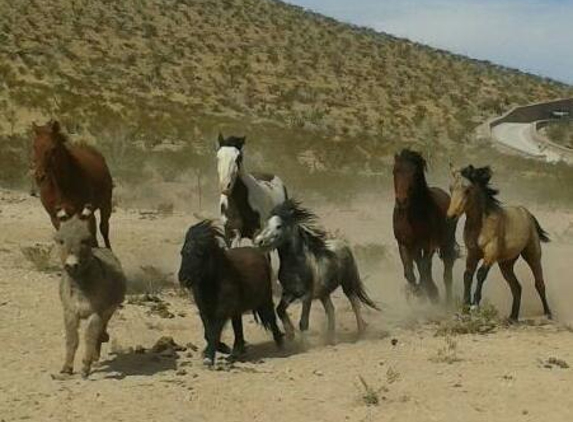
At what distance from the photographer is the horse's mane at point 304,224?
10117 mm

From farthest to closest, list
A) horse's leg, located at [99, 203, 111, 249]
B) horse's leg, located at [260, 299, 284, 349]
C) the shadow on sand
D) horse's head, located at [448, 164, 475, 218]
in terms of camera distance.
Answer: horse's leg, located at [99, 203, 111, 249] < horse's head, located at [448, 164, 475, 218] < horse's leg, located at [260, 299, 284, 349] < the shadow on sand

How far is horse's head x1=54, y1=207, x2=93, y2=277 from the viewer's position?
8.22m

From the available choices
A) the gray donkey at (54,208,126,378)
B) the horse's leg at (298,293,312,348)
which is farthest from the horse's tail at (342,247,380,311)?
the gray donkey at (54,208,126,378)

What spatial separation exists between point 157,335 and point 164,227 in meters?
8.37

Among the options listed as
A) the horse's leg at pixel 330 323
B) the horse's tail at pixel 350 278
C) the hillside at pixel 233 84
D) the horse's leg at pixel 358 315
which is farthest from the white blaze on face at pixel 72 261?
the hillside at pixel 233 84

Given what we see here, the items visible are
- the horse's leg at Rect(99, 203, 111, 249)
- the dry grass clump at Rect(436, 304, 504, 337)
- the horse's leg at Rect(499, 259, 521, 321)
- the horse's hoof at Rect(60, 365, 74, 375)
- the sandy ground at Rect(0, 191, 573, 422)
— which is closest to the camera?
the sandy ground at Rect(0, 191, 573, 422)

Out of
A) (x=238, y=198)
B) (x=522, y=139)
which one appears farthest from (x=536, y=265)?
(x=522, y=139)

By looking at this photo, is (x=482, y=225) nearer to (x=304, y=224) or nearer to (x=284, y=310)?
(x=304, y=224)

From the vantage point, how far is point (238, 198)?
12000 millimetres

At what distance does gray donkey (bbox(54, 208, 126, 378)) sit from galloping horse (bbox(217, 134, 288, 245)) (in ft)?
10.8

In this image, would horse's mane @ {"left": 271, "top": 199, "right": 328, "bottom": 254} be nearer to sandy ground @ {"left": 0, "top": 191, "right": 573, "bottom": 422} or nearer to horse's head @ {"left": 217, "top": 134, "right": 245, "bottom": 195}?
sandy ground @ {"left": 0, "top": 191, "right": 573, "bottom": 422}

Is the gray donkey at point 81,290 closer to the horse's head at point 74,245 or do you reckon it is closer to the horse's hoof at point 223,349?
the horse's head at point 74,245

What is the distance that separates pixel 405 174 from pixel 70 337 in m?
4.74

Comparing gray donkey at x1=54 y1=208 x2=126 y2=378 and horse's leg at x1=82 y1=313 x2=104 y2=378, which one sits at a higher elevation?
gray donkey at x1=54 y1=208 x2=126 y2=378
